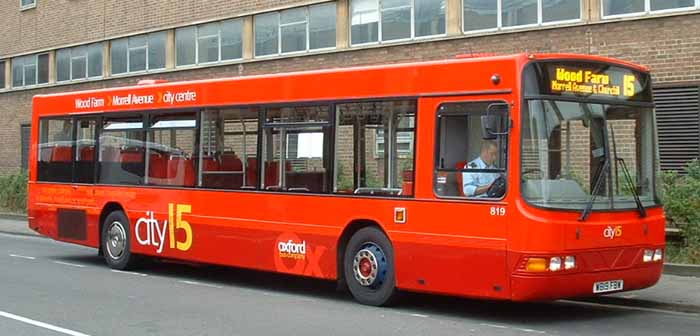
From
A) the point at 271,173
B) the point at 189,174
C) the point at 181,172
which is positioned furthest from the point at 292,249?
the point at 181,172

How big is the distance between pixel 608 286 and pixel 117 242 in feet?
27.3

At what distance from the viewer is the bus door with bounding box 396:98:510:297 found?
30.5 feet

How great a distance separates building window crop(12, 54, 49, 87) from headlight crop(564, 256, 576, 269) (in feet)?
89.8

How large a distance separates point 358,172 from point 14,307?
4305mm

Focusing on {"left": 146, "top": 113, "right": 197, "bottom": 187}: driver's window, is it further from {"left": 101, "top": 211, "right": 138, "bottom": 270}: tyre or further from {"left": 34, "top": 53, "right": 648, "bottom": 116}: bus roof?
{"left": 101, "top": 211, "right": 138, "bottom": 270}: tyre

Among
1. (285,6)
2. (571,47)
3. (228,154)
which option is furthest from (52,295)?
(285,6)

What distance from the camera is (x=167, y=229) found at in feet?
44.7

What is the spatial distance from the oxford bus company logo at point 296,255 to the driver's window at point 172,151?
6.97 feet

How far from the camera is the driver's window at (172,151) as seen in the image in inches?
523

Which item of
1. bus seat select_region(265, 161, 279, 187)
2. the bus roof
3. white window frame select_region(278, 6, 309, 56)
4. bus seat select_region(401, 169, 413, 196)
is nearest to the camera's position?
the bus roof

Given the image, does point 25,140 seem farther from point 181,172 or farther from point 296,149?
point 296,149

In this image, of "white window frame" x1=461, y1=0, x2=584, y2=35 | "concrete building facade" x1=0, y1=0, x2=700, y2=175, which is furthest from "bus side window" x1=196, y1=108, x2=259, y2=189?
"white window frame" x1=461, y1=0, x2=584, y2=35

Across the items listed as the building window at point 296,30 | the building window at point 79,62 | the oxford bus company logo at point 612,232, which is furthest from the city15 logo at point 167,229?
the building window at point 79,62

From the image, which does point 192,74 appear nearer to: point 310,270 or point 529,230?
point 310,270
